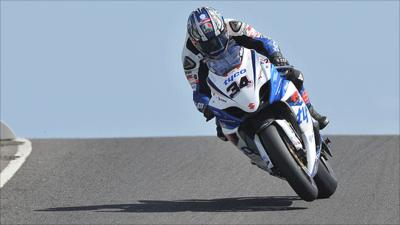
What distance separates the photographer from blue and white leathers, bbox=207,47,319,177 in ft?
35.2

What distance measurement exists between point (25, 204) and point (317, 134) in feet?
10.7

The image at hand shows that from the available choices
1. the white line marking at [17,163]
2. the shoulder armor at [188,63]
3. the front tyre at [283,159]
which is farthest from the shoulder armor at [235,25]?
the white line marking at [17,163]

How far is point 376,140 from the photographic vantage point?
15859mm

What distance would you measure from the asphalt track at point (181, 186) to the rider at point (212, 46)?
917 mm

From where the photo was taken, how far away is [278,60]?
458 inches

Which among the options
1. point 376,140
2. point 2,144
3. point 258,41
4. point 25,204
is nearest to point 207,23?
point 258,41

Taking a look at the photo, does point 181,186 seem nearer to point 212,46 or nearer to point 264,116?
point 264,116

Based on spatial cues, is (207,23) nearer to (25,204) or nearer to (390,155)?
(25,204)

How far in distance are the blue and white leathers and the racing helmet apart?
25cm

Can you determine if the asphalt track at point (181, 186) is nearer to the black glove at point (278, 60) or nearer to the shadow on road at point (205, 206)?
the shadow on road at point (205, 206)

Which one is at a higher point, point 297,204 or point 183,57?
point 183,57

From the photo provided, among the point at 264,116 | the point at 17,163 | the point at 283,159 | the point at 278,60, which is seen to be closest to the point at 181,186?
the point at 278,60

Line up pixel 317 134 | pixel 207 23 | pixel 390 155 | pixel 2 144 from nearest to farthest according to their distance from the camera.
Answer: pixel 207 23 → pixel 317 134 → pixel 390 155 → pixel 2 144

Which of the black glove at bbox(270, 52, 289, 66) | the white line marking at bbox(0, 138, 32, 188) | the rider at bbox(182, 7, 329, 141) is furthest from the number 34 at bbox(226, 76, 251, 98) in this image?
the white line marking at bbox(0, 138, 32, 188)
